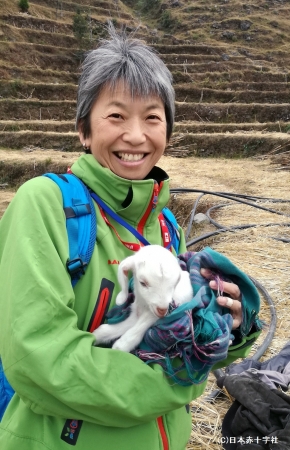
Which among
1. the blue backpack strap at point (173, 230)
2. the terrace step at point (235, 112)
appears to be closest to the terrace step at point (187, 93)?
the terrace step at point (235, 112)

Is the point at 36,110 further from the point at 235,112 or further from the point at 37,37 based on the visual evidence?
the point at 37,37

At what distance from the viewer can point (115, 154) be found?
5.50 ft

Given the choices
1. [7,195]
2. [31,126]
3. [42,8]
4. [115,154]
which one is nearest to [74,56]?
[42,8]

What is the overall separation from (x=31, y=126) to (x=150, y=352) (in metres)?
21.9

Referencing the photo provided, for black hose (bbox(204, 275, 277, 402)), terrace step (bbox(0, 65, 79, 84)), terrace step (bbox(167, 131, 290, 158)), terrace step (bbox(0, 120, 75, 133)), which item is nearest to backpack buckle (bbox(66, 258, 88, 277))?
black hose (bbox(204, 275, 277, 402))

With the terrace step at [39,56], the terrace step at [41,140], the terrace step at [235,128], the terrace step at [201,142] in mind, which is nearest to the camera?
the terrace step at [201,142]

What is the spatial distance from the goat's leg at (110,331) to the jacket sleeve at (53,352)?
0.19 metres

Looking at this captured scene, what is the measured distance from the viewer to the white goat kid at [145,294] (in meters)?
1.40

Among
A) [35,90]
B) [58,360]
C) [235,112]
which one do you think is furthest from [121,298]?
[35,90]

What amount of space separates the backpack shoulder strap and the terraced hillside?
285cm

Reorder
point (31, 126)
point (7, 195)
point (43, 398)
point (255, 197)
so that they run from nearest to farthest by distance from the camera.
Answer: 1. point (43, 398)
2. point (255, 197)
3. point (7, 195)
4. point (31, 126)

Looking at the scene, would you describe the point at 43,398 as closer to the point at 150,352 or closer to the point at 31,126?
the point at 150,352

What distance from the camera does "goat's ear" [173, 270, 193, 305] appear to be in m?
1.48

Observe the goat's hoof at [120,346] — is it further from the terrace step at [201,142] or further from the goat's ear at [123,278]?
the terrace step at [201,142]
